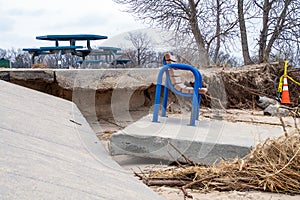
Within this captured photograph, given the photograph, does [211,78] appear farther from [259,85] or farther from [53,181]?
[53,181]

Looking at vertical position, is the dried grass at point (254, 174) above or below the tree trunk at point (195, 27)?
below

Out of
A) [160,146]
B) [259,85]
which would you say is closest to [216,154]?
[160,146]

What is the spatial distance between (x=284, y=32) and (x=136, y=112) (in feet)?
21.9

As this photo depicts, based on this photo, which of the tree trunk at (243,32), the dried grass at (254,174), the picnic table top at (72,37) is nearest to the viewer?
the dried grass at (254,174)

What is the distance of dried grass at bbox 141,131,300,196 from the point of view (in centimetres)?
180

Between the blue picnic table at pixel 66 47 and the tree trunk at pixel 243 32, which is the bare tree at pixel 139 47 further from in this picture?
the tree trunk at pixel 243 32

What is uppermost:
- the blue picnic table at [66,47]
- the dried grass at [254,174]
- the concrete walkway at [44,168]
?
the blue picnic table at [66,47]

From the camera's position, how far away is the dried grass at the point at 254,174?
1798 millimetres

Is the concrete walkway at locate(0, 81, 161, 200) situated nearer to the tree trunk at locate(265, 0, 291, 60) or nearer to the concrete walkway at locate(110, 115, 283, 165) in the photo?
the concrete walkway at locate(110, 115, 283, 165)

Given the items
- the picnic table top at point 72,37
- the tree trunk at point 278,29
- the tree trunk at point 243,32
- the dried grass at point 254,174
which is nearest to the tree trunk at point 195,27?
the tree trunk at point 243,32

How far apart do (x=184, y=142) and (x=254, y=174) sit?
0.59 metres

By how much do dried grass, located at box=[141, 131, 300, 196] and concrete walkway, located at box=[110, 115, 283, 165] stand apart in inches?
8.8

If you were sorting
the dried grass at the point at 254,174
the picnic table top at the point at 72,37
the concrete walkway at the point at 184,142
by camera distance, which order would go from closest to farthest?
1. the dried grass at the point at 254,174
2. the concrete walkway at the point at 184,142
3. the picnic table top at the point at 72,37

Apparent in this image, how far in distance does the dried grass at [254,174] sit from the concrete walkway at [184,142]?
0.73ft
